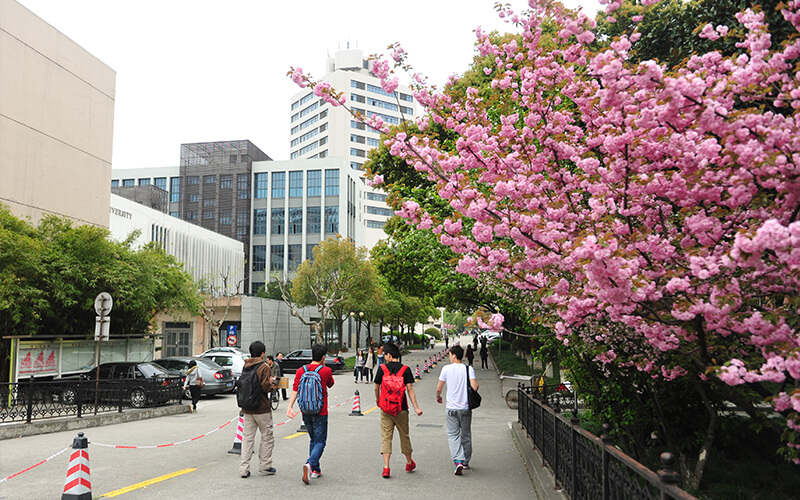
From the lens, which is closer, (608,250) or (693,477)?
(608,250)

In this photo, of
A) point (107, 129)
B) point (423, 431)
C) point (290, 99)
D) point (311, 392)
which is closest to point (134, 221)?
point (107, 129)

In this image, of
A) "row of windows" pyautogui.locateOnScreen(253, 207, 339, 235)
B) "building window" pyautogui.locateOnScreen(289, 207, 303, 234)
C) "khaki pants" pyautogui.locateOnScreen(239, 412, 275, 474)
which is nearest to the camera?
"khaki pants" pyautogui.locateOnScreen(239, 412, 275, 474)

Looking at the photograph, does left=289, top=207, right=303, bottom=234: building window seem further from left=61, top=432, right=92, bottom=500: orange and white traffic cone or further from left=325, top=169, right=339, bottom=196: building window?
left=61, top=432, right=92, bottom=500: orange and white traffic cone

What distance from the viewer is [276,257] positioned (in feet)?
288

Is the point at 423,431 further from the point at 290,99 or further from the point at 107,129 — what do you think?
the point at 290,99

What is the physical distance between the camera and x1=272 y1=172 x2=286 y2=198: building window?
88.7 metres

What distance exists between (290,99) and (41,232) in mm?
100750

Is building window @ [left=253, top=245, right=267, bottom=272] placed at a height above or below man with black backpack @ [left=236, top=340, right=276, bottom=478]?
above

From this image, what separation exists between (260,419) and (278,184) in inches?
3281

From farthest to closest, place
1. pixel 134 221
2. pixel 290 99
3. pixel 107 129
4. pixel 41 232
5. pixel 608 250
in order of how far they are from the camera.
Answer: pixel 290 99, pixel 134 221, pixel 107 129, pixel 41 232, pixel 608 250

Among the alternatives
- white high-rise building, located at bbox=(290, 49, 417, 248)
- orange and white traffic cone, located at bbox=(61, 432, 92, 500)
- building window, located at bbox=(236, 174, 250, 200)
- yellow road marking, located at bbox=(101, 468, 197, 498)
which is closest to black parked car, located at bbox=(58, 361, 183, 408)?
yellow road marking, located at bbox=(101, 468, 197, 498)

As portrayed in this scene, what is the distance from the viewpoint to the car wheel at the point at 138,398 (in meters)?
16.9

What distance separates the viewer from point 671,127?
16.4ft

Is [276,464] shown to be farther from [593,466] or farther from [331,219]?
[331,219]
